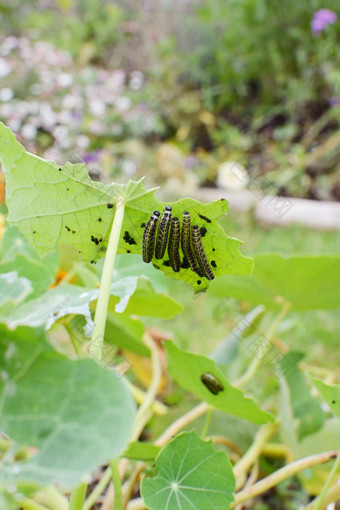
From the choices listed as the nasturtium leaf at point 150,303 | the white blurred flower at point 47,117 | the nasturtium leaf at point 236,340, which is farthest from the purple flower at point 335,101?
the nasturtium leaf at point 150,303

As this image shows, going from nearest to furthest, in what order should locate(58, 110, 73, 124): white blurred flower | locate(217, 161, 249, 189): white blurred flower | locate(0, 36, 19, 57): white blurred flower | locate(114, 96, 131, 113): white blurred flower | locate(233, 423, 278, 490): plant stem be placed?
1. locate(233, 423, 278, 490): plant stem
2. locate(217, 161, 249, 189): white blurred flower
3. locate(58, 110, 73, 124): white blurred flower
4. locate(114, 96, 131, 113): white blurred flower
5. locate(0, 36, 19, 57): white blurred flower

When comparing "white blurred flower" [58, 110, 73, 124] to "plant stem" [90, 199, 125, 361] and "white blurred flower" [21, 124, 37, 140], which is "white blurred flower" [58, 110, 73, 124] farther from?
"plant stem" [90, 199, 125, 361]

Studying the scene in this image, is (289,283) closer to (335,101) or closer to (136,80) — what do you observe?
(335,101)

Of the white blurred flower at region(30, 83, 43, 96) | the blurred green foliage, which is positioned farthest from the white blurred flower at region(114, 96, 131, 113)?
the white blurred flower at region(30, 83, 43, 96)

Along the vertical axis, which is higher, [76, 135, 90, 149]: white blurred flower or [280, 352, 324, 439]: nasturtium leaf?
[280, 352, 324, 439]: nasturtium leaf

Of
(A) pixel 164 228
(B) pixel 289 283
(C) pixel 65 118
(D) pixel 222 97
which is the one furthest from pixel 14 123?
(A) pixel 164 228

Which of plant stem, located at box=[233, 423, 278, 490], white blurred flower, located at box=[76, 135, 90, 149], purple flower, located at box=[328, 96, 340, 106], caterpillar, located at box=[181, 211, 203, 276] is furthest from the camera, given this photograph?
purple flower, located at box=[328, 96, 340, 106]

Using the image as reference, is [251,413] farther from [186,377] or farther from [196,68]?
[196,68]

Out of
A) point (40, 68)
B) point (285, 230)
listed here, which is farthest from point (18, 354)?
point (40, 68)
